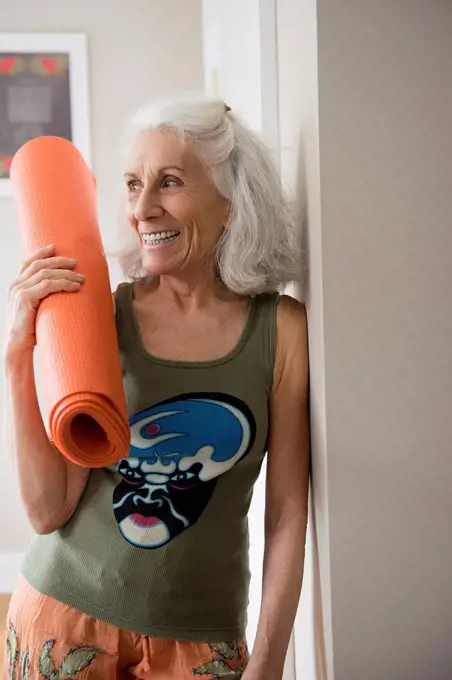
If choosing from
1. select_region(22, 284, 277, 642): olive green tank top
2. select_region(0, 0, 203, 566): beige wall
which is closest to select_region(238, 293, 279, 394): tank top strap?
select_region(22, 284, 277, 642): olive green tank top

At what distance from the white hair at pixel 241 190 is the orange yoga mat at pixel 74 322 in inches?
5.9

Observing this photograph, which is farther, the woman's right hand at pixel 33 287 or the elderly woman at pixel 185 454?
the elderly woman at pixel 185 454

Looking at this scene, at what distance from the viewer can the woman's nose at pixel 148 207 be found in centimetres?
125

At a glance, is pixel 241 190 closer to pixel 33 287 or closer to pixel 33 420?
pixel 33 287

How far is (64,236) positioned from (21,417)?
10.5 inches

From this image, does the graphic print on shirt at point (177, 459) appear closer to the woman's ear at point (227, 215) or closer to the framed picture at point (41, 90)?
the woman's ear at point (227, 215)

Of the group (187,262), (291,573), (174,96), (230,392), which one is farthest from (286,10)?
(291,573)

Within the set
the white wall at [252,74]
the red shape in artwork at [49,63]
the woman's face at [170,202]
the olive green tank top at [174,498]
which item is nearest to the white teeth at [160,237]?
the woman's face at [170,202]

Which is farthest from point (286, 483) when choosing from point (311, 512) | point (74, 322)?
point (74, 322)

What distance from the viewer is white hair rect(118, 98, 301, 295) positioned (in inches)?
50.3

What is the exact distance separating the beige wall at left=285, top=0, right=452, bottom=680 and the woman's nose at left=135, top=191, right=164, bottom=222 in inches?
9.1

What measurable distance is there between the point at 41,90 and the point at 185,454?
2.35 meters

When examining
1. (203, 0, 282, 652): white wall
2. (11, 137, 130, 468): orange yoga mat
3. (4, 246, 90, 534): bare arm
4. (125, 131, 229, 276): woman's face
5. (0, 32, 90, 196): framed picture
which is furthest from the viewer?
(0, 32, 90, 196): framed picture

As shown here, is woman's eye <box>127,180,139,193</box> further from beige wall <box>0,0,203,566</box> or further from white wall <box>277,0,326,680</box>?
beige wall <box>0,0,203,566</box>
